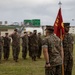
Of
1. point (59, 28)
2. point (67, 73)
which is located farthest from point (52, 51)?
point (67, 73)

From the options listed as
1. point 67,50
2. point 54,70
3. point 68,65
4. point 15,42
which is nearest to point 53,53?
point 54,70

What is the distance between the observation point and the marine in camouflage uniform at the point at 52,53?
9914mm

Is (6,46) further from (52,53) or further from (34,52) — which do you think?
(52,53)

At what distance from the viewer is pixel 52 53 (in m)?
10.0

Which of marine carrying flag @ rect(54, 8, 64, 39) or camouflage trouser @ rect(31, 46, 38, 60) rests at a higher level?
marine carrying flag @ rect(54, 8, 64, 39)

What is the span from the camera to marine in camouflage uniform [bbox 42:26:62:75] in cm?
991

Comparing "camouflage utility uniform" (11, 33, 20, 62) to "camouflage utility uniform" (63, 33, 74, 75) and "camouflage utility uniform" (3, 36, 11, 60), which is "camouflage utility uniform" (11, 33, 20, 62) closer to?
"camouflage utility uniform" (3, 36, 11, 60)

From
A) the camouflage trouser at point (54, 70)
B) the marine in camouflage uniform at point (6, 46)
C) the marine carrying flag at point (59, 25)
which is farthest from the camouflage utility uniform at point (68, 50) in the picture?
the marine in camouflage uniform at point (6, 46)

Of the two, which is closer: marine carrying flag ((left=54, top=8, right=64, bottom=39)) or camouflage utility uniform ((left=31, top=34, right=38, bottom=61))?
marine carrying flag ((left=54, top=8, right=64, bottom=39))

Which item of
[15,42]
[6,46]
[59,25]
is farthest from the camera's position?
[6,46]

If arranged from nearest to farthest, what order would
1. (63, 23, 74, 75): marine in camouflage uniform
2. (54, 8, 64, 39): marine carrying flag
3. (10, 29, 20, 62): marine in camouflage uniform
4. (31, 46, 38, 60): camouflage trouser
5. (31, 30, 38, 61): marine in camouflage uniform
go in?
(54, 8, 64, 39): marine carrying flag, (63, 23, 74, 75): marine in camouflage uniform, (10, 29, 20, 62): marine in camouflage uniform, (31, 30, 38, 61): marine in camouflage uniform, (31, 46, 38, 60): camouflage trouser

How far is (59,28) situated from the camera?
11156 mm

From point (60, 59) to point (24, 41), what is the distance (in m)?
13.7

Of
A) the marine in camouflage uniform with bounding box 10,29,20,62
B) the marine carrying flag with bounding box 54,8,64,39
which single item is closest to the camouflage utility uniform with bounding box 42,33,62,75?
the marine carrying flag with bounding box 54,8,64,39
